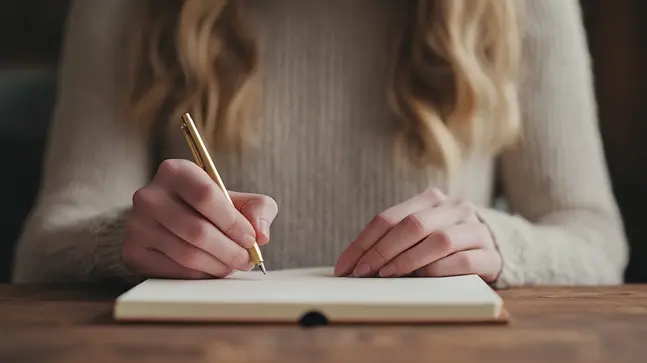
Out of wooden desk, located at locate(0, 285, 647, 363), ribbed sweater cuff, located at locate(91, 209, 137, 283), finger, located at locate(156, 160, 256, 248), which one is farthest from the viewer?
ribbed sweater cuff, located at locate(91, 209, 137, 283)

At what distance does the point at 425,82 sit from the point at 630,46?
17.1 inches

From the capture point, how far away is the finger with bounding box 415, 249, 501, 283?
70 centimetres

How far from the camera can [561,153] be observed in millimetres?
1024

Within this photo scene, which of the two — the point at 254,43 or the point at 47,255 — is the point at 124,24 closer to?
the point at 254,43

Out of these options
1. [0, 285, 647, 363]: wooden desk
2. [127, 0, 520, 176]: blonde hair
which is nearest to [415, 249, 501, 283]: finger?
[0, 285, 647, 363]: wooden desk

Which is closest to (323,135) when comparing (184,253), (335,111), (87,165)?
(335,111)

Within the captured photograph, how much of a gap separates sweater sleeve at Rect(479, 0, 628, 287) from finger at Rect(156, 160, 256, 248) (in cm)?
38

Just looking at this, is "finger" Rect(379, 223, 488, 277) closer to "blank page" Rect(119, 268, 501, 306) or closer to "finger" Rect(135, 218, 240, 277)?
"blank page" Rect(119, 268, 501, 306)

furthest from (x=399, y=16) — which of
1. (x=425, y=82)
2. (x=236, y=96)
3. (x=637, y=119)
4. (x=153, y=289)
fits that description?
(x=153, y=289)

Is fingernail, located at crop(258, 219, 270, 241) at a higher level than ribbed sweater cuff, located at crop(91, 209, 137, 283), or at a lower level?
higher

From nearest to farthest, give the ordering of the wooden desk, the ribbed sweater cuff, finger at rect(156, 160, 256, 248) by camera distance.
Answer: the wooden desk, finger at rect(156, 160, 256, 248), the ribbed sweater cuff

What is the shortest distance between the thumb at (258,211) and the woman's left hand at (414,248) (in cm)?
6

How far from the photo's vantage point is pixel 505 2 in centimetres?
102

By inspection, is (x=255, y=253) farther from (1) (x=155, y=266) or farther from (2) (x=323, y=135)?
(2) (x=323, y=135)
